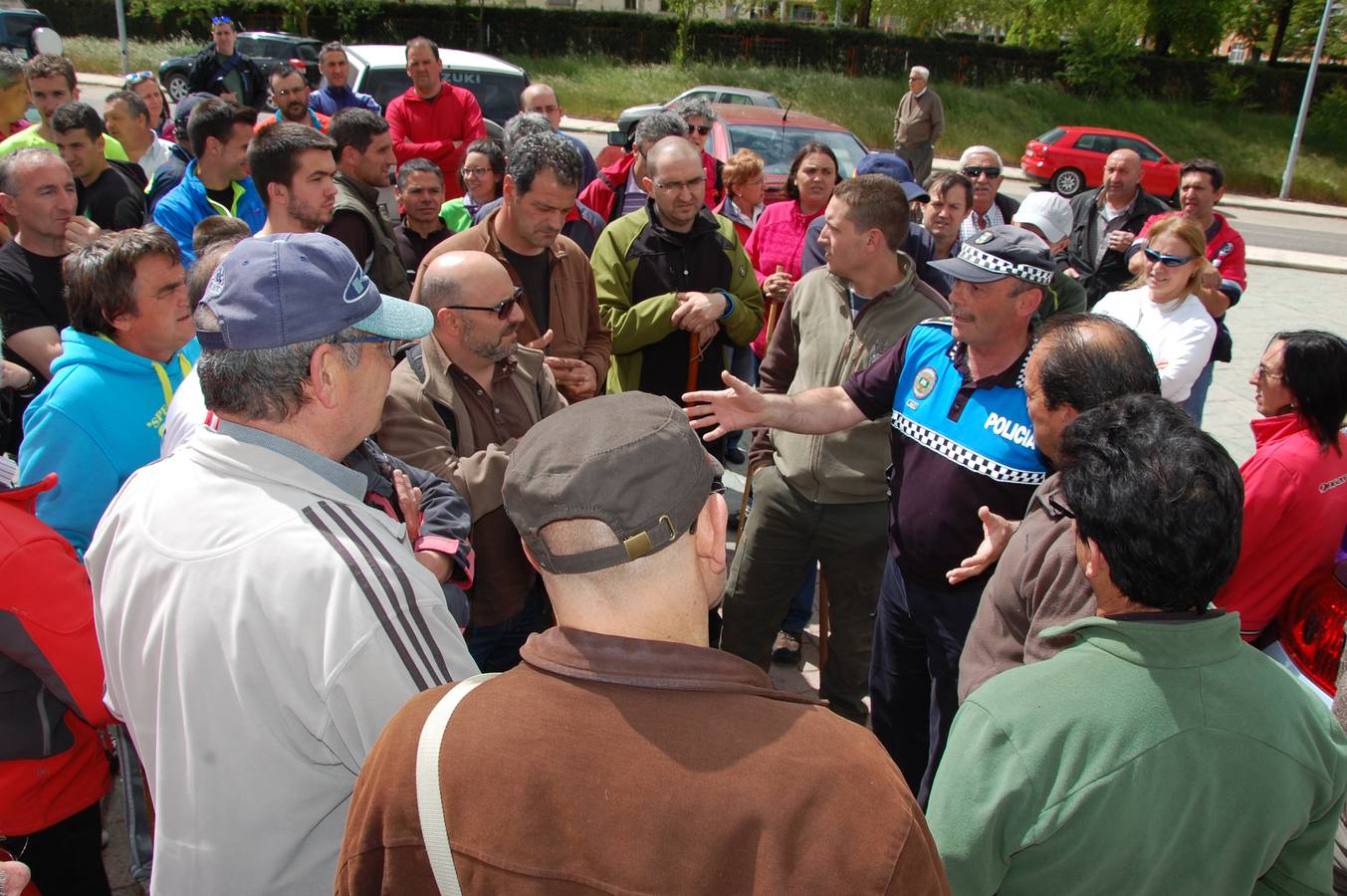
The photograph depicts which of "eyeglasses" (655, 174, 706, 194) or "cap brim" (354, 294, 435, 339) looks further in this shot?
"eyeglasses" (655, 174, 706, 194)

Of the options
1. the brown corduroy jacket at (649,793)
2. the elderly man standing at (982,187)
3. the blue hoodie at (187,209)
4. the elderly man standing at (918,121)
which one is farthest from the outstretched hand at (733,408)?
the elderly man standing at (918,121)

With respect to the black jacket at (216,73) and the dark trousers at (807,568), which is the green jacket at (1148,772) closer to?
the dark trousers at (807,568)

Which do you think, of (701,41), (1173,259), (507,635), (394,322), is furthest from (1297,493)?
(701,41)

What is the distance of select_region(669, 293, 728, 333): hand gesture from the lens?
422 centimetres

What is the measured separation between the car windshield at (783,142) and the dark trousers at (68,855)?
8557mm

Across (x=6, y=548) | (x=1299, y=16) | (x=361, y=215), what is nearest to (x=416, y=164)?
(x=361, y=215)

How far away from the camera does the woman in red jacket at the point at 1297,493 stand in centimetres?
304

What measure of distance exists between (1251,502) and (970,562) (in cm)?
111

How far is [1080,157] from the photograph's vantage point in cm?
2042

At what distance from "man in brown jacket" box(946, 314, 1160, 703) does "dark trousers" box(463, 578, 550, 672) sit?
4.56 ft

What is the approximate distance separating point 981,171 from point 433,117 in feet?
14.4

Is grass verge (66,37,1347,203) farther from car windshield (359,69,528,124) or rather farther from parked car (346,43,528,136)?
car windshield (359,69,528,124)

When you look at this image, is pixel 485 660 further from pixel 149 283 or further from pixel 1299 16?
pixel 1299 16

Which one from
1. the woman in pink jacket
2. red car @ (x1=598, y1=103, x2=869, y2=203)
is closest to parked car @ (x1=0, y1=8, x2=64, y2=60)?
red car @ (x1=598, y1=103, x2=869, y2=203)
